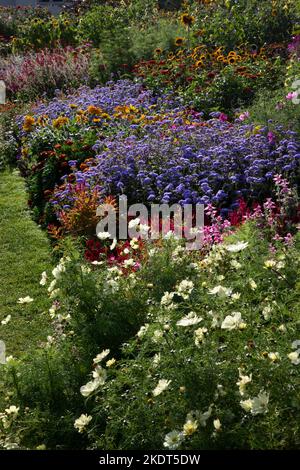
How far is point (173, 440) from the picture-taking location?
2.71 meters

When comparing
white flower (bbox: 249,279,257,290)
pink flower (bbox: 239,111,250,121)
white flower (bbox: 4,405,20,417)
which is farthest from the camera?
pink flower (bbox: 239,111,250,121)

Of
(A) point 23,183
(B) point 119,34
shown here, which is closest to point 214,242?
(A) point 23,183

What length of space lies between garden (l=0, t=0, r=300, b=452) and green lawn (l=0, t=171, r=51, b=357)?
2cm

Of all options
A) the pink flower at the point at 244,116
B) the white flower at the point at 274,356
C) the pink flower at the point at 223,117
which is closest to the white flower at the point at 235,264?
the white flower at the point at 274,356

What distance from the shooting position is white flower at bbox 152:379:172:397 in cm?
279

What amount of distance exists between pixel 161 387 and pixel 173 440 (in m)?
0.22

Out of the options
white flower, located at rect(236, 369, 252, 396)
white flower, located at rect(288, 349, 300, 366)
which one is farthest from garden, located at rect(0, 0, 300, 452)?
white flower, located at rect(288, 349, 300, 366)

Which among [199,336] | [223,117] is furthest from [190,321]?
[223,117]

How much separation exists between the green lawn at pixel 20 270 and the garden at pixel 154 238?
0.06ft

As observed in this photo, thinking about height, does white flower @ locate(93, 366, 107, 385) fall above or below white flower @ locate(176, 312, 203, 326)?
below

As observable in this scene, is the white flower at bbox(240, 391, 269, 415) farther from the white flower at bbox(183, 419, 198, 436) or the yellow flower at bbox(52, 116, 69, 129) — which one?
the yellow flower at bbox(52, 116, 69, 129)

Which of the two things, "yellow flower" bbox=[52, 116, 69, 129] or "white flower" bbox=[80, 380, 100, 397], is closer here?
"white flower" bbox=[80, 380, 100, 397]

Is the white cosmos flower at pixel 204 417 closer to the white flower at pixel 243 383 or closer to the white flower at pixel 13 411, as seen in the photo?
the white flower at pixel 243 383
